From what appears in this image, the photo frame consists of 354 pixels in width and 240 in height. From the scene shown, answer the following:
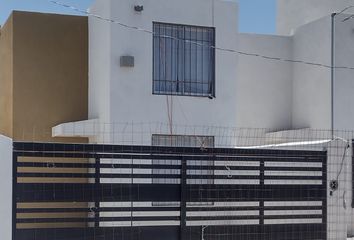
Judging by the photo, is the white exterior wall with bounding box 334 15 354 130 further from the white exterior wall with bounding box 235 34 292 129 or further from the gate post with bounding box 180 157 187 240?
the gate post with bounding box 180 157 187 240

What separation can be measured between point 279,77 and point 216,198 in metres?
7.41

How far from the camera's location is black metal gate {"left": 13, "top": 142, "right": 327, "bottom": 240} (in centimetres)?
696

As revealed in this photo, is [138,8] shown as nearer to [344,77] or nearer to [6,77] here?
[6,77]

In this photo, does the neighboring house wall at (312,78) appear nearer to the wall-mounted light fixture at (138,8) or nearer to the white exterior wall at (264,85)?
the white exterior wall at (264,85)

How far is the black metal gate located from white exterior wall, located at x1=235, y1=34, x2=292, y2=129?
19.0 feet

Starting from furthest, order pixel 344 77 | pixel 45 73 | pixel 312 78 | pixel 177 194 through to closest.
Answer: pixel 312 78, pixel 344 77, pixel 45 73, pixel 177 194

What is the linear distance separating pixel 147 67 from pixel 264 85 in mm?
4582

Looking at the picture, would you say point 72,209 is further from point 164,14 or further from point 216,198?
point 164,14

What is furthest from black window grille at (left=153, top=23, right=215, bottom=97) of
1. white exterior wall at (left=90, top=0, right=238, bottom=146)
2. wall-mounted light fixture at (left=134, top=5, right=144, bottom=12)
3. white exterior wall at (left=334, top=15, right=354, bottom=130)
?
white exterior wall at (left=334, top=15, right=354, bottom=130)

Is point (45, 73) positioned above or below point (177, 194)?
above

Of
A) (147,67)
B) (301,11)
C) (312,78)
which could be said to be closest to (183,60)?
(147,67)

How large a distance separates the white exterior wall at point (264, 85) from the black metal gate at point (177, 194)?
5.80 m

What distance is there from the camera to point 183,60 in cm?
1137

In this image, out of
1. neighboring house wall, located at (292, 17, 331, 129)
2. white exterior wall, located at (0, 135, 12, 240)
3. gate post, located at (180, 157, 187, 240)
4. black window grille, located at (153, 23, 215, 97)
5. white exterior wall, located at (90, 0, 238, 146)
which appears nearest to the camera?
white exterior wall, located at (0, 135, 12, 240)
